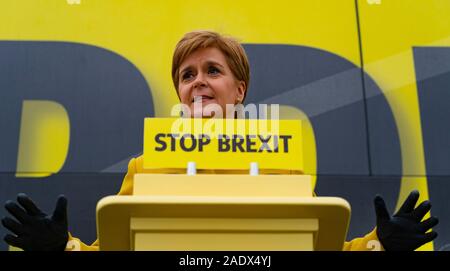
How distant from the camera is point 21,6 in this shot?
2549mm

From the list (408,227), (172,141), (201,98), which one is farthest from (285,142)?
(201,98)

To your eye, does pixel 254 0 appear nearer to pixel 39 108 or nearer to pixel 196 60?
pixel 39 108

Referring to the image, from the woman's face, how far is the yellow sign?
1.53 ft

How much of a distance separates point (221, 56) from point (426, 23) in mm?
1477

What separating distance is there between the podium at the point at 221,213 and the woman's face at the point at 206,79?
55cm

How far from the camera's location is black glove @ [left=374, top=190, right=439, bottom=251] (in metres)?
0.97

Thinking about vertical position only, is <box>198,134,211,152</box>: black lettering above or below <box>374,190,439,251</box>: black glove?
above

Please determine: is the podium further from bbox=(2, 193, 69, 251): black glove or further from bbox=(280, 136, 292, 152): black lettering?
bbox=(2, 193, 69, 251): black glove

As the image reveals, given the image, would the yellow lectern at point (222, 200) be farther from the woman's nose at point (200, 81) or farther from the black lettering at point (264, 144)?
the woman's nose at point (200, 81)

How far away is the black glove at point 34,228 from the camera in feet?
3.13

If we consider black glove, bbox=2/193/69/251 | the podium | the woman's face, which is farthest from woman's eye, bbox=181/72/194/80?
the podium

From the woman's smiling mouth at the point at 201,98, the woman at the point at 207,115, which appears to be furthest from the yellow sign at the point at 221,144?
the woman's smiling mouth at the point at 201,98

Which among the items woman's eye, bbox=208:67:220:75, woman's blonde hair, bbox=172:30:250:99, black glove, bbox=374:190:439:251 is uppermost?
woman's blonde hair, bbox=172:30:250:99

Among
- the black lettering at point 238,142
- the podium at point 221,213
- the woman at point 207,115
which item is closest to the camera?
the podium at point 221,213
